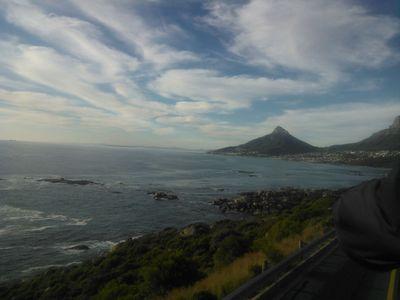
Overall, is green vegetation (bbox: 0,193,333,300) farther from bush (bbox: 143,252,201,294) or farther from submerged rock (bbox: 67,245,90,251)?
submerged rock (bbox: 67,245,90,251)

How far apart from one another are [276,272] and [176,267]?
16.3ft

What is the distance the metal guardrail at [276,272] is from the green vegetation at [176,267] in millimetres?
528

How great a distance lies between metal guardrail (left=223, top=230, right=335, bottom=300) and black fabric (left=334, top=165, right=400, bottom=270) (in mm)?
4160

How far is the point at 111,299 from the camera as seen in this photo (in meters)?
13.1

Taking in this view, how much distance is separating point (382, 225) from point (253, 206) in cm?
4473

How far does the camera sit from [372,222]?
56.7 inches

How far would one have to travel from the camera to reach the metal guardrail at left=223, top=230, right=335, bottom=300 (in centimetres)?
561

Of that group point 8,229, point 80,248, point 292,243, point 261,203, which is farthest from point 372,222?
point 261,203

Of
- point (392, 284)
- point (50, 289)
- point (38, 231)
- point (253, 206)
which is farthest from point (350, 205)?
point (253, 206)

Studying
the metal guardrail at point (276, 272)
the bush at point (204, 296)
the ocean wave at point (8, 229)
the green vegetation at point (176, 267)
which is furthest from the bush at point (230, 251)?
the ocean wave at point (8, 229)

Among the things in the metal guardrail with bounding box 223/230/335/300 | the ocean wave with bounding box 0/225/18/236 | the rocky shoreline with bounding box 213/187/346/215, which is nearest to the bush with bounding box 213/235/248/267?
the metal guardrail with bounding box 223/230/335/300

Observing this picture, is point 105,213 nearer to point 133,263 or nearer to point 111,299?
point 133,263

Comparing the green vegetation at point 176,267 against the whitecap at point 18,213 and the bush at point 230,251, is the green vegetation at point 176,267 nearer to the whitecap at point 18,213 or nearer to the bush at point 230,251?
the bush at point 230,251

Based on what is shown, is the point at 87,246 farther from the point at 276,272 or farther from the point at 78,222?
the point at 276,272
